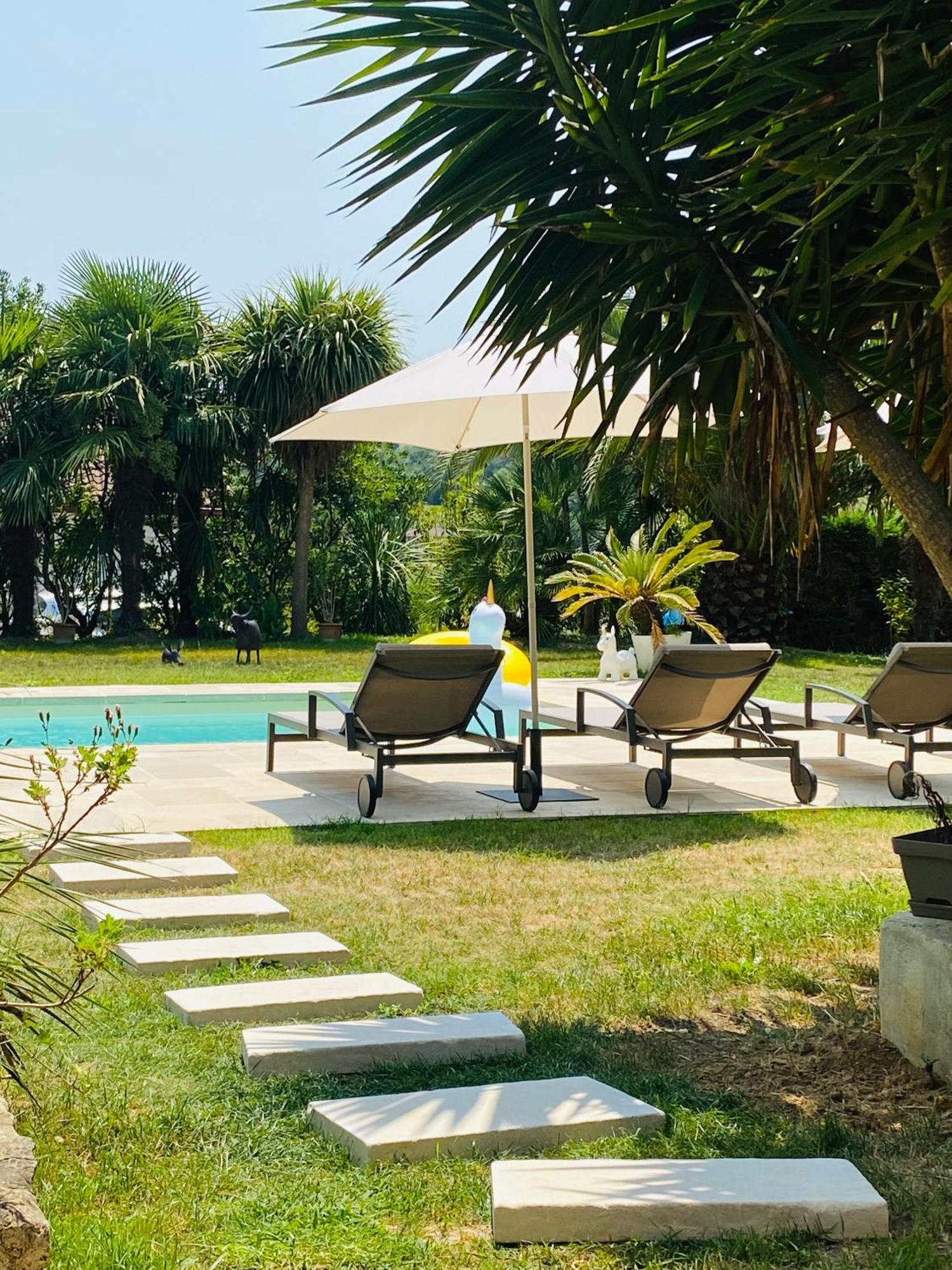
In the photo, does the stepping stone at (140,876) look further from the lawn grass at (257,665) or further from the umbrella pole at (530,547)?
the lawn grass at (257,665)

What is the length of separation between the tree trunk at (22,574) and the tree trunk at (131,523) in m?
1.39

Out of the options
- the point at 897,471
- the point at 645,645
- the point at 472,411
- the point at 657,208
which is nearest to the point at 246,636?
the point at 645,645

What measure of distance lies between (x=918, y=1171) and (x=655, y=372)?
7.17 ft

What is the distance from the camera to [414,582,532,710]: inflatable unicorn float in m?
10.8

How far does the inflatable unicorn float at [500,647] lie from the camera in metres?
10.8

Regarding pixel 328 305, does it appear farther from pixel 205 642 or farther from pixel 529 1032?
pixel 529 1032

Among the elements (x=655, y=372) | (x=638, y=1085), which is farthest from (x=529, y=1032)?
(x=655, y=372)

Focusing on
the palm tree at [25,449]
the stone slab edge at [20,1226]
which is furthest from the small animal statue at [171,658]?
the stone slab edge at [20,1226]

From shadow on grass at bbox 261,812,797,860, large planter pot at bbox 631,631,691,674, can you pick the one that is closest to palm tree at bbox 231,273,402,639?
large planter pot at bbox 631,631,691,674

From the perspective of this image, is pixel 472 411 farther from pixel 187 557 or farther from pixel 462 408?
pixel 187 557

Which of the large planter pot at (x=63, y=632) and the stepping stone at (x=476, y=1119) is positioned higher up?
the large planter pot at (x=63, y=632)

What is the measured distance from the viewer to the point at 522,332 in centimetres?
385

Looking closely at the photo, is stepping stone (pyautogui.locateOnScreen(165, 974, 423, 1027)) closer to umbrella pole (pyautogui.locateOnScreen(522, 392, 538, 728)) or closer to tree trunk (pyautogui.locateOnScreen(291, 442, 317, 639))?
A: umbrella pole (pyautogui.locateOnScreen(522, 392, 538, 728))

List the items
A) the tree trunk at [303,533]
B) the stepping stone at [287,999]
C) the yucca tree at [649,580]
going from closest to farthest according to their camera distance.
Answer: the stepping stone at [287,999] → the yucca tree at [649,580] → the tree trunk at [303,533]
